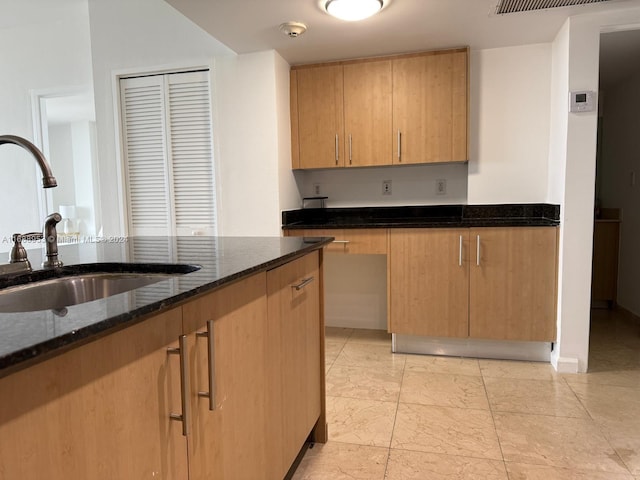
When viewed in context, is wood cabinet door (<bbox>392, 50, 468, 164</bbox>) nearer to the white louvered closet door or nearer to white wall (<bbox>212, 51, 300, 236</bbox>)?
white wall (<bbox>212, 51, 300, 236</bbox>)

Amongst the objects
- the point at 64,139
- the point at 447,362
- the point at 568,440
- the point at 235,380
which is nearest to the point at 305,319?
the point at 235,380

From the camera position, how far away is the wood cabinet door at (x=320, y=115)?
316 centimetres

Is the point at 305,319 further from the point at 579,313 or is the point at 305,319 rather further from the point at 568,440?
the point at 579,313

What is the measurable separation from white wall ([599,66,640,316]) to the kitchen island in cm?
339

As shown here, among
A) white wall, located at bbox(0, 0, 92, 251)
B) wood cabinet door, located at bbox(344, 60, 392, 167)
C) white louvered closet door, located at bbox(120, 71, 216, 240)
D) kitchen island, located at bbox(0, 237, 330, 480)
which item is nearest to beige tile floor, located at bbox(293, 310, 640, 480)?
kitchen island, located at bbox(0, 237, 330, 480)

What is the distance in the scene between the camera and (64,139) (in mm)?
7348

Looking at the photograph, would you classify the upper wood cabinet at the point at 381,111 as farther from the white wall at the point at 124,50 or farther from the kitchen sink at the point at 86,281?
the kitchen sink at the point at 86,281

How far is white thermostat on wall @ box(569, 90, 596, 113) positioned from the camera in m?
2.51

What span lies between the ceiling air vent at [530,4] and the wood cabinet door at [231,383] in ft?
6.83

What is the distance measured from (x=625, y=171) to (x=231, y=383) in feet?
13.7

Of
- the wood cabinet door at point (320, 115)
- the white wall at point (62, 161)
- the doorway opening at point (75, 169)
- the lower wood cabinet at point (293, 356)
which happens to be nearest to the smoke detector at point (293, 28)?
the wood cabinet door at point (320, 115)

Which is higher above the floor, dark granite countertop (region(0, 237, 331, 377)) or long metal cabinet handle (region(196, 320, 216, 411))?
dark granite countertop (region(0, 237, 331, 377))

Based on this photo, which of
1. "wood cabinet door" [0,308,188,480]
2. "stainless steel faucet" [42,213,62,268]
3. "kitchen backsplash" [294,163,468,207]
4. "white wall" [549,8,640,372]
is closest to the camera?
"wood cabinet door" [0,308,188,480]

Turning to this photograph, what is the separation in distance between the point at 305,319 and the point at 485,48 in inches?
96.1
